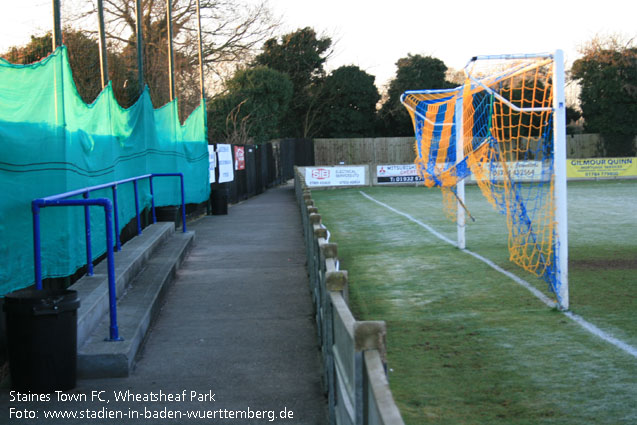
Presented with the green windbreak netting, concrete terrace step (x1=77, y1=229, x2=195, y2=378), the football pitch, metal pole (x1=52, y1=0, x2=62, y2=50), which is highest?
metal pole (x1=52, y1=0, x2=62, y2=50)

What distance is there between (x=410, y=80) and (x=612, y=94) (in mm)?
14072

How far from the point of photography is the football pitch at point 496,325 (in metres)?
5.57

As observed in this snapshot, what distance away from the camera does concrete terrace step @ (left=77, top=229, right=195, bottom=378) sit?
626 cm

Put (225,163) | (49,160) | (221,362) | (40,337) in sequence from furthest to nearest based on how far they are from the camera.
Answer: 1. (225,163)
2. (49,160)
3. (221,362)
4. (40,337)

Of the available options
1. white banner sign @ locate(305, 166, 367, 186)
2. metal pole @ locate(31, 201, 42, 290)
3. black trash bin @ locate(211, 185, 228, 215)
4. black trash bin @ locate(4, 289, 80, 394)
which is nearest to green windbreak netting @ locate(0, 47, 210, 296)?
metal pole @ locate(31, 201, 42, 290)

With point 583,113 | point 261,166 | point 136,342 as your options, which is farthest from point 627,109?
point 136,342

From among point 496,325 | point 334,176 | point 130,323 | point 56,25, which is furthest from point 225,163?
point 496,325

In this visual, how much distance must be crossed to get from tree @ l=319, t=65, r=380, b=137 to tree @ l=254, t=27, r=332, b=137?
2.78 ft

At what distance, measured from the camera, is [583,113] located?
48031 millimetres

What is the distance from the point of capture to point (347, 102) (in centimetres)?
5300

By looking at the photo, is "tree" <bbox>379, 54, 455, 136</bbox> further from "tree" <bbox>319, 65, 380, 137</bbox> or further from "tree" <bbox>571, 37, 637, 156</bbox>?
"tree" <bbox>571, 37, 637, 156</bbox>

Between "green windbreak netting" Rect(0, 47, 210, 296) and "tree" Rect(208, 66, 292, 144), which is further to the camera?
"tree" Rect(208, 66, 292, 144)

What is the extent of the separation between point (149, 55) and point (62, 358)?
32.3m

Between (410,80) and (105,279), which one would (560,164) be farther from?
(410,80)
